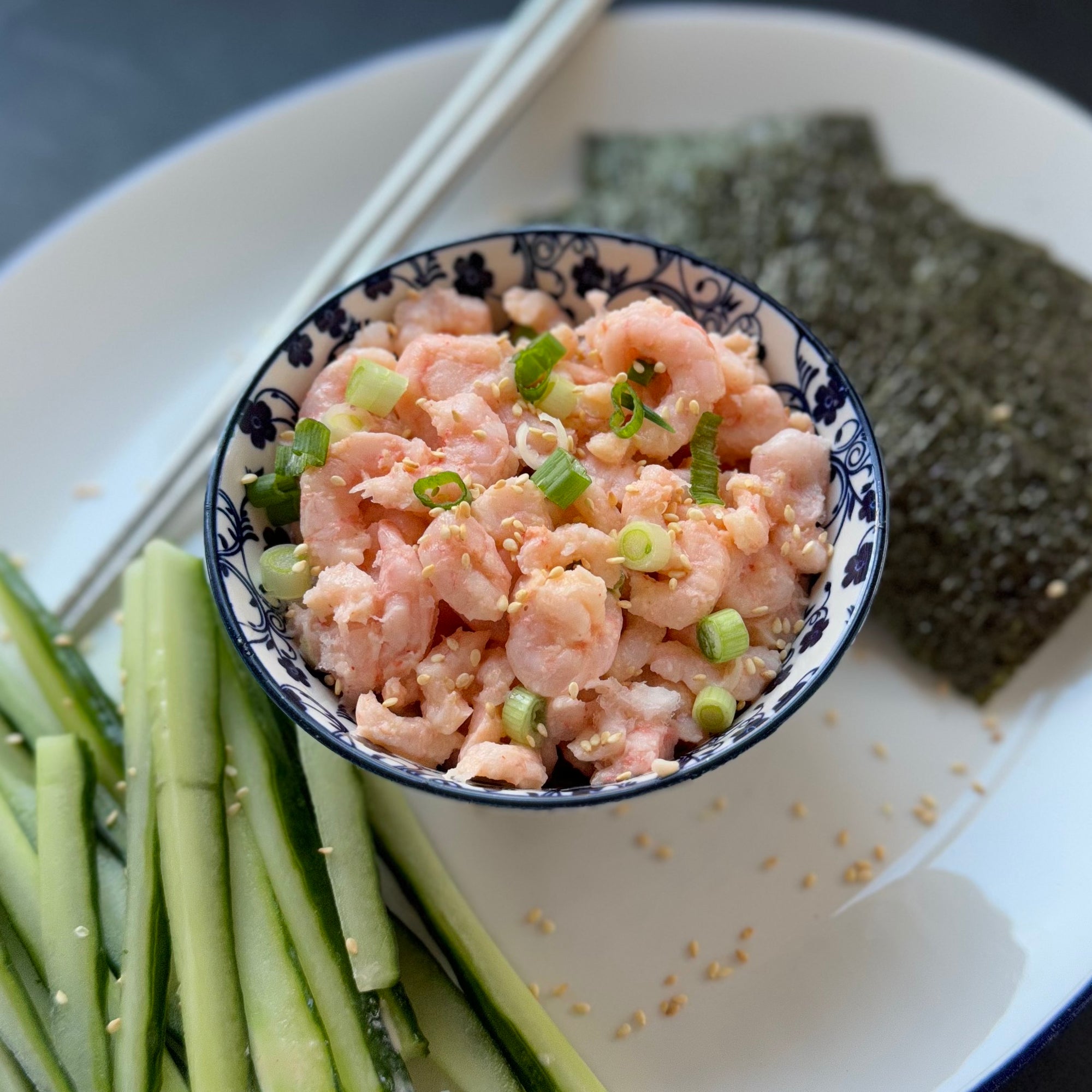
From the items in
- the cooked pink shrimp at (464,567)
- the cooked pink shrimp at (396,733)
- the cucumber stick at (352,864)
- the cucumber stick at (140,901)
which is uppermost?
the cooked pink shrimp at (464,567)

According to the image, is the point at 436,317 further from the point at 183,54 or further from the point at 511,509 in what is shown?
the point at 183,54

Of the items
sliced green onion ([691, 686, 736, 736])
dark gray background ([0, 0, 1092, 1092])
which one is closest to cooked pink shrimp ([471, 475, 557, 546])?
sliced green onion ([691, 686, 736, 736])

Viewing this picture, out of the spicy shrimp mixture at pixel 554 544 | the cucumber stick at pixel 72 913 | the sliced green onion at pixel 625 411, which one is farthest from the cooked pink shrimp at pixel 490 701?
the cucumber stick at pixel 72 913

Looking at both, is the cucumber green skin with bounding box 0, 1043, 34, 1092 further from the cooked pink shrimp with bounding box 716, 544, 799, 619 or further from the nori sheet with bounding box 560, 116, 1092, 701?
the nori sheet with bounding box 560, 116, 1092, 701

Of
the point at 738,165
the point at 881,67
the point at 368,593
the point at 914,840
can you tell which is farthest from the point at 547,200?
the point at 914,840

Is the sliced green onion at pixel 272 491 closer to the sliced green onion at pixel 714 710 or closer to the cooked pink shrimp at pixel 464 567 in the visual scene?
the cooked pink shrimp at pixel 464 567

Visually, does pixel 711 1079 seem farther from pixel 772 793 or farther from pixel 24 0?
pixel 24 0

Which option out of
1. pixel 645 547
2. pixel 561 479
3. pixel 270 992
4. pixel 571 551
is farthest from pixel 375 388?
pixel 270 992
